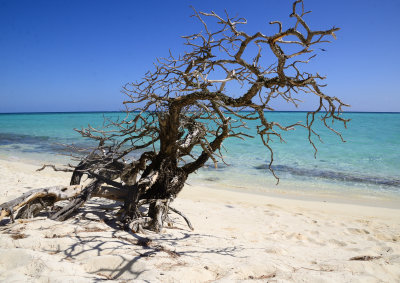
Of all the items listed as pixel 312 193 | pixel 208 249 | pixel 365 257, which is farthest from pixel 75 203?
pixel 312 193

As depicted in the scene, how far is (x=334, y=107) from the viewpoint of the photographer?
3.32 m

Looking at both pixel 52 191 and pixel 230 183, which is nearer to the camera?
pixel 52 191

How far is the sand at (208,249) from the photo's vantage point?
8.23 feet

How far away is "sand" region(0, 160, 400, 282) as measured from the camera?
251 centimetres

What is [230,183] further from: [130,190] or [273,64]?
[273,64]

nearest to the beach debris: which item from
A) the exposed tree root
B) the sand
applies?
the sand

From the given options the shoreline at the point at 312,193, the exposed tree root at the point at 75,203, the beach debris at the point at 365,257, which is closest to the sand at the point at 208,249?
the beach debris at the point at 365,257

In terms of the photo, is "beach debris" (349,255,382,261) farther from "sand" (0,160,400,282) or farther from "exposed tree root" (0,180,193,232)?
"exposed tree root" (0,180,193,232)

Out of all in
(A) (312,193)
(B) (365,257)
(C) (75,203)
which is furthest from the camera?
(A) (312,193)

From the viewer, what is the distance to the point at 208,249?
348cm

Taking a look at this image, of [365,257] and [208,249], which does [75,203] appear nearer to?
[208,249]

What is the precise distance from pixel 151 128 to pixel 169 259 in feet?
6.72

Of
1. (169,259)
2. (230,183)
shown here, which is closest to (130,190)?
(169,259)

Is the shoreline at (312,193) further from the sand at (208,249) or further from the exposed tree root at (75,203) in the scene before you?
the exposed tree root at (75,203)
